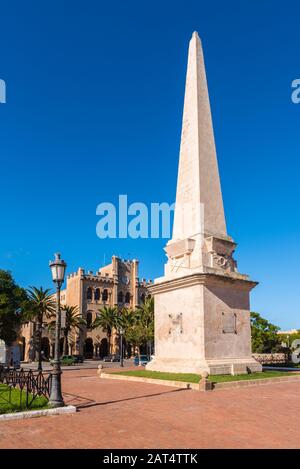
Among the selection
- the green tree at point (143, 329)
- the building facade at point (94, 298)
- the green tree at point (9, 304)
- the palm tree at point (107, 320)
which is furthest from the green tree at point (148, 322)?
the green tree at point (9, 304)

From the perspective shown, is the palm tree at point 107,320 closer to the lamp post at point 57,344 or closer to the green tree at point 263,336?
the green tree at point 263,336

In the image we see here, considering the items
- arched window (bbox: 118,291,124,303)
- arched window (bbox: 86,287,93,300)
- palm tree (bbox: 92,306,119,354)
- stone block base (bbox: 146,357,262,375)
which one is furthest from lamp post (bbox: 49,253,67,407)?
arched window (bbox: 118,291,124,303)

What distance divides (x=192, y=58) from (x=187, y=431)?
20033 mm

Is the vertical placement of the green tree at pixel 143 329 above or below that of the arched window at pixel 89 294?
below

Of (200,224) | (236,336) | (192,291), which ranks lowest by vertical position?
(236,336)

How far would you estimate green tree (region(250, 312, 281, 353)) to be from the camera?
45688 millimetres

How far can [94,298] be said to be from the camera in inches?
2635

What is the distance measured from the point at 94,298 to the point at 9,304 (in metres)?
33.9

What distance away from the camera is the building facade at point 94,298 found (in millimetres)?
62588

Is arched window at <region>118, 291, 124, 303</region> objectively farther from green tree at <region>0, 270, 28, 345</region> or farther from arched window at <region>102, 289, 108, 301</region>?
green tree at <region>0, 270, 28, 345</region>

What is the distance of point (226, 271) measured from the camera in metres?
19.3

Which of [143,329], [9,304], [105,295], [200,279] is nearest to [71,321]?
[143,329]
